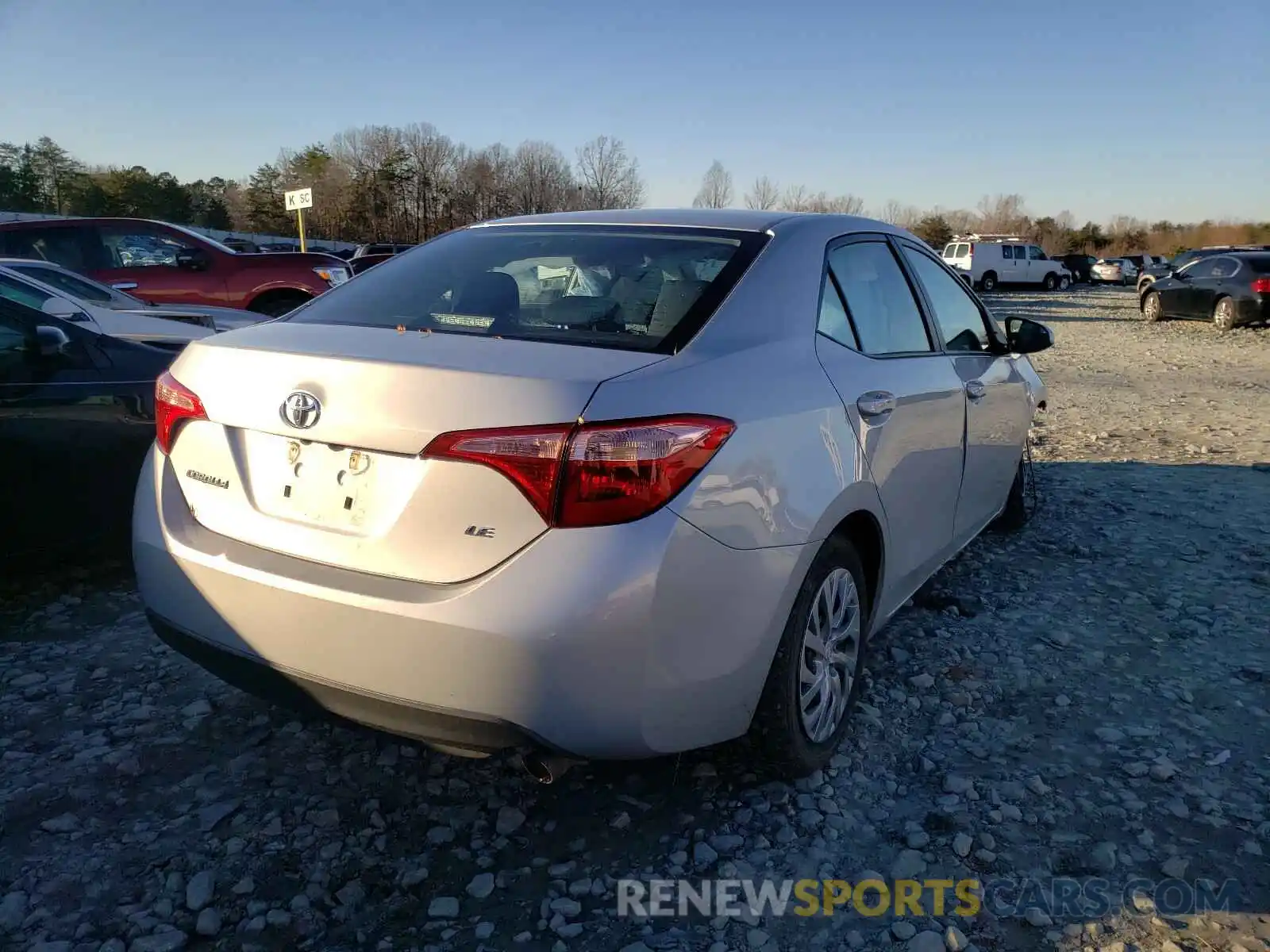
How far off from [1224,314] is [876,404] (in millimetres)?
20572

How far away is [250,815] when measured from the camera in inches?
100

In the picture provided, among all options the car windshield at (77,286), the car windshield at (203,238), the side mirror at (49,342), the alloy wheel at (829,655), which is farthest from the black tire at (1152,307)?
the side mirror at (49,342)

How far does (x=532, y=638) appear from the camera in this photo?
6.26ft

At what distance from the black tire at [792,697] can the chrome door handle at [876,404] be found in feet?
1.30

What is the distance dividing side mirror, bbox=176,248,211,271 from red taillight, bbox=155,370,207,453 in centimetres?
820

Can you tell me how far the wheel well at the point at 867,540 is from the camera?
2.70 metres

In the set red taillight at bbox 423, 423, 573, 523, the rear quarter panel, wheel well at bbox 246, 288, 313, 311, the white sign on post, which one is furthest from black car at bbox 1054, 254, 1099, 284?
red taillight at bbox 423, 423, 573, 523

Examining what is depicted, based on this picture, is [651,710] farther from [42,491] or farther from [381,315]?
[42,491]

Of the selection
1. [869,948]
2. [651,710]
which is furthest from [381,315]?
[869,948]

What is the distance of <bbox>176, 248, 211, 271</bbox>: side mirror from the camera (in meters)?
9.75

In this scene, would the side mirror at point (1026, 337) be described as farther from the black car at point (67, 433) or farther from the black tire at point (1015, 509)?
the black car at point (67, 433)

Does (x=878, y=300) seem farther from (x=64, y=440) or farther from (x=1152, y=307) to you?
(x=1152, y=307)

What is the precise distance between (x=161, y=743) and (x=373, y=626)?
1.38 meters

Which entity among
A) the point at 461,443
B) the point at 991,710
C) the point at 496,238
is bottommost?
the point at 991,710
